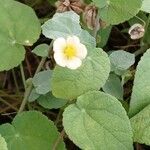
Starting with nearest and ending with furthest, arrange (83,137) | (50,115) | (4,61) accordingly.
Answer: (83,137) → (4,61) → (50,115)

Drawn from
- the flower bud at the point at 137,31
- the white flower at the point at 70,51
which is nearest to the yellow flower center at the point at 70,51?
the white flower at the point at 70,51

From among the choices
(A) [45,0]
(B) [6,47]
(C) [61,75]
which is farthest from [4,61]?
(A) [45,0]

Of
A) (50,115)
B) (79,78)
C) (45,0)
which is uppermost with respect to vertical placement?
(79,78)

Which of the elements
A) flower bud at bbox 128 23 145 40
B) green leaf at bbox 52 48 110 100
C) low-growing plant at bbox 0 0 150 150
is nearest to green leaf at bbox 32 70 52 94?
low-growing plant at bbox 0 0 150 150

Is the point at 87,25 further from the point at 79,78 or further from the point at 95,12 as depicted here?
the point at 79,78

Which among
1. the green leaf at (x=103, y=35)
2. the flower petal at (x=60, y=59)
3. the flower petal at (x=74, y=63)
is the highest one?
the flower petal at (x=60, y=59)

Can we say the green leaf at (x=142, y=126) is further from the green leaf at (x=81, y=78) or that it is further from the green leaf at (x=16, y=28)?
the green leaf at (x=16, y=28)

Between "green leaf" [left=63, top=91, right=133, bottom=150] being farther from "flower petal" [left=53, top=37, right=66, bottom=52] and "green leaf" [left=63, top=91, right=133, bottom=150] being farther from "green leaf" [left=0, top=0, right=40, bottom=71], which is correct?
"green leaf" [left=0, top=0, right=40, bottom=71]
